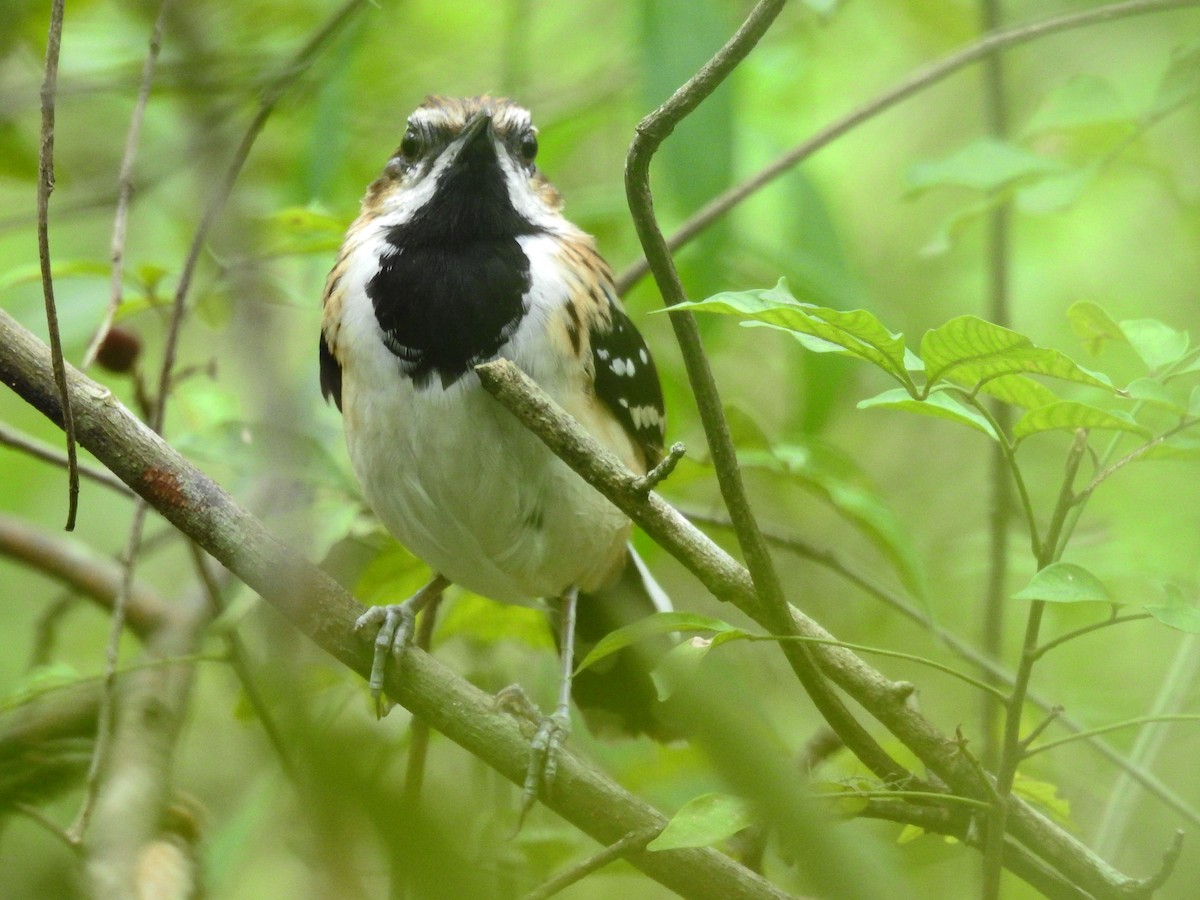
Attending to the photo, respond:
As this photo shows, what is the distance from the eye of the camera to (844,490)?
2.86 meters

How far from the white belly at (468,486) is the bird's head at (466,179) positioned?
461mm

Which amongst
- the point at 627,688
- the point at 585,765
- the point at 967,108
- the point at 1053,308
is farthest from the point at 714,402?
the point at 967,108

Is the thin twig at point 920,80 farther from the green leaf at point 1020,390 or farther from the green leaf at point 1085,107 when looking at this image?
the green leaf at point 1020,390

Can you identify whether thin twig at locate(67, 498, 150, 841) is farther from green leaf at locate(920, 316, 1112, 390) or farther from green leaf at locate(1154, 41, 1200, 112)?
green leaf at locate(1154, 41, 1200, 112)

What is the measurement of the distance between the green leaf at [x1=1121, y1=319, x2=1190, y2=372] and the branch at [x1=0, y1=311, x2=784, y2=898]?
41.1 inches

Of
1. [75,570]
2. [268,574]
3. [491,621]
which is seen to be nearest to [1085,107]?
[491,621]

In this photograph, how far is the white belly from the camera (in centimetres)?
290

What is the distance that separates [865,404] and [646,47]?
199 centimetres

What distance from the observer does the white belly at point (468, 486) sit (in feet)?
9.50

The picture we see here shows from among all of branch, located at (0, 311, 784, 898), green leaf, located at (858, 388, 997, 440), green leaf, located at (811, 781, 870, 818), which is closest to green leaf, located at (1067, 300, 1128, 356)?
green leaf, located at (858, 388, 997, 440)

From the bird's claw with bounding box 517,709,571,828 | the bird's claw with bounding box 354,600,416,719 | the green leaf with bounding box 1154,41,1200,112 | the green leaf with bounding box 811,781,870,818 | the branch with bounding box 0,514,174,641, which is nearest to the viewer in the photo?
the green leaf with bounding box 811,781,870,818

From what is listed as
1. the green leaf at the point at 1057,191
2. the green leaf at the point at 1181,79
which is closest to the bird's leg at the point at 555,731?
the green leaf at the point at 1057,191

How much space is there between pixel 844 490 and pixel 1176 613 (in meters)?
1.16

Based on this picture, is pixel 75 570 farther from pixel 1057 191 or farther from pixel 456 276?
pixel 1057 191
